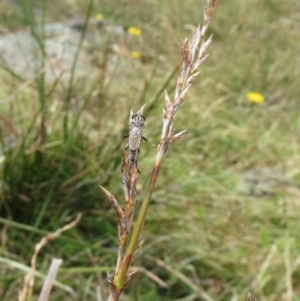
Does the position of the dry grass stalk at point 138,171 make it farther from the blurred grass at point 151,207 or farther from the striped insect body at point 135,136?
the blurred grass at point 151,207

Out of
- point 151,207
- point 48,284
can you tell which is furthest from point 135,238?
point 151,207

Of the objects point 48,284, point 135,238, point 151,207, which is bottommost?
point 151,207

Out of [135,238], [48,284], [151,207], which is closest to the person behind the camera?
[135,238]

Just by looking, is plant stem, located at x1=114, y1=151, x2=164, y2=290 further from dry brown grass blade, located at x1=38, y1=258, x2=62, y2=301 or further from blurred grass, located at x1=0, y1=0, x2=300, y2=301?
blurred grass, located at x1=0, y1=0, x2=300, y2=301

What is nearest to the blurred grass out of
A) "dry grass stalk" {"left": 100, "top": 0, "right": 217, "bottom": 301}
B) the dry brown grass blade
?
the dry brown grass blade

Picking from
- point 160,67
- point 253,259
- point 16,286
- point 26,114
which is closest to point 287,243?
point 253,259

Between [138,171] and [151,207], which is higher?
[138,171]

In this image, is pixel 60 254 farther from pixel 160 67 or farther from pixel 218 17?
pixel 218 17

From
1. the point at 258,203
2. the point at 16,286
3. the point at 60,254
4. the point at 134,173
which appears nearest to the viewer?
the point at 134,173

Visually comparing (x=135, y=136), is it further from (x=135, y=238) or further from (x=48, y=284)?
(x=48, y=284)
